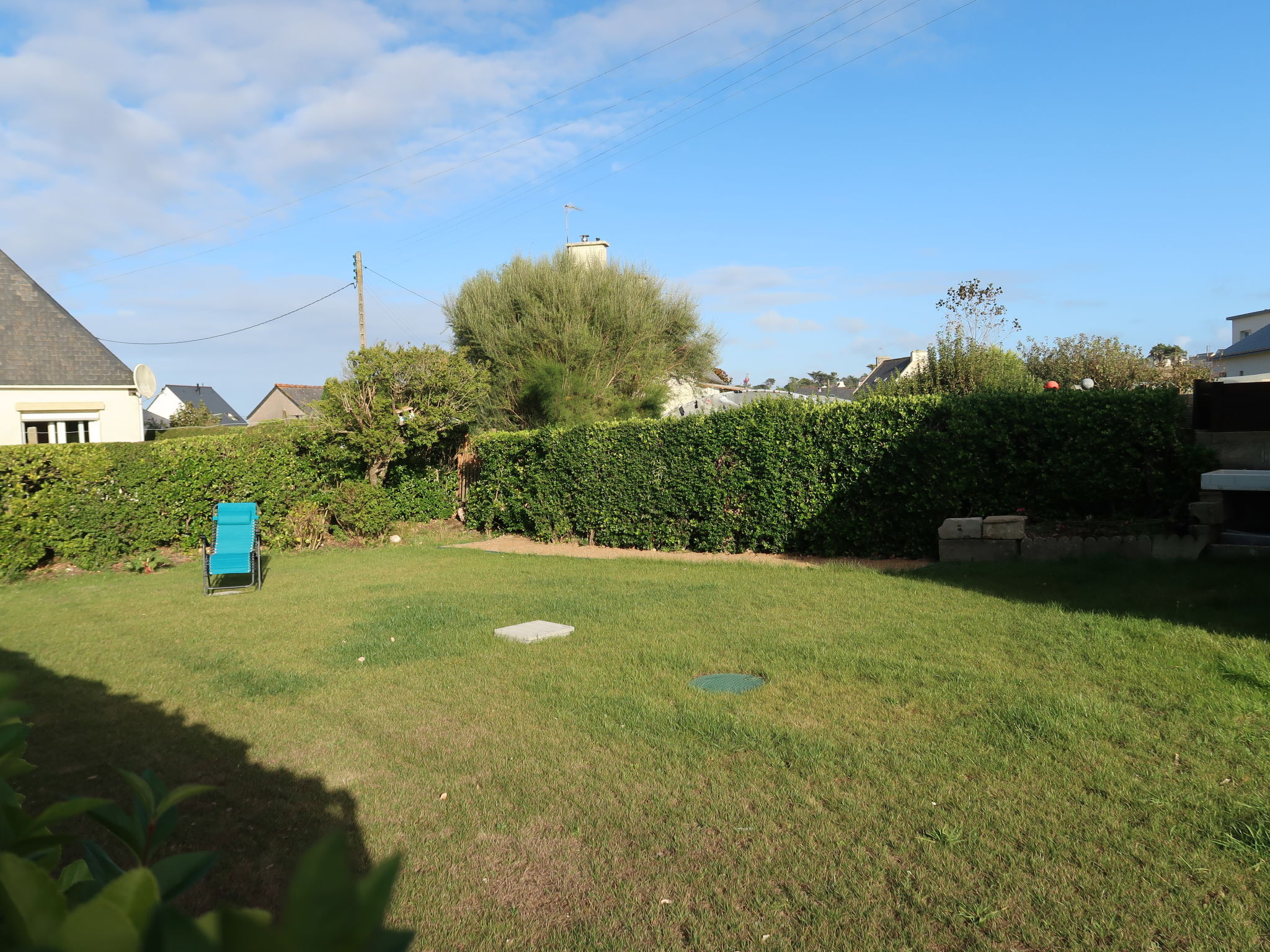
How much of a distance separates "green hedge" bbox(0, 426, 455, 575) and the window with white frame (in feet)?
25.4

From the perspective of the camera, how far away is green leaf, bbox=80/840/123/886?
0.86 meters

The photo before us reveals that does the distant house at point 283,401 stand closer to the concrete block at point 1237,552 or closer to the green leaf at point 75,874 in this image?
the concrete block at point 1237,552

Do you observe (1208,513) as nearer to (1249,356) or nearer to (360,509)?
(360,509)

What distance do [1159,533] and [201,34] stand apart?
13617mm

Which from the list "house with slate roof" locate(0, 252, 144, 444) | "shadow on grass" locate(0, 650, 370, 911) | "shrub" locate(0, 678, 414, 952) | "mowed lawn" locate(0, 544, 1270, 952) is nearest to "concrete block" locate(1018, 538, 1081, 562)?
"mowed lawn" locate(0, 544, 1270, 952)

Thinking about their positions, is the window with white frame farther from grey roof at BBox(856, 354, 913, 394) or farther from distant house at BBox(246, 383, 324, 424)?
grey roof at BBox(856, 354, 913, 394)

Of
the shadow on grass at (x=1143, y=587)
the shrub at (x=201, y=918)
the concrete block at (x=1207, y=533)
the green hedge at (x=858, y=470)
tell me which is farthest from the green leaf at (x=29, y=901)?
the green hedge at (x=858, y=470)

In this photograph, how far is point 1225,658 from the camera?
202 inches

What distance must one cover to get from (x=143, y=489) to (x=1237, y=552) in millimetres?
13895

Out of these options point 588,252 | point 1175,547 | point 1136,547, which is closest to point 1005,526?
point 1136,547

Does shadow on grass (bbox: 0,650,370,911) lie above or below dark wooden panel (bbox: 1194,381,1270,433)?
below

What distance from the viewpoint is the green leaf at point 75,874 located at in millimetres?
959

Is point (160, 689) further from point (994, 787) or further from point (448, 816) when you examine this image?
point (994, 787)

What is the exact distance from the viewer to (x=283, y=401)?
179ft
